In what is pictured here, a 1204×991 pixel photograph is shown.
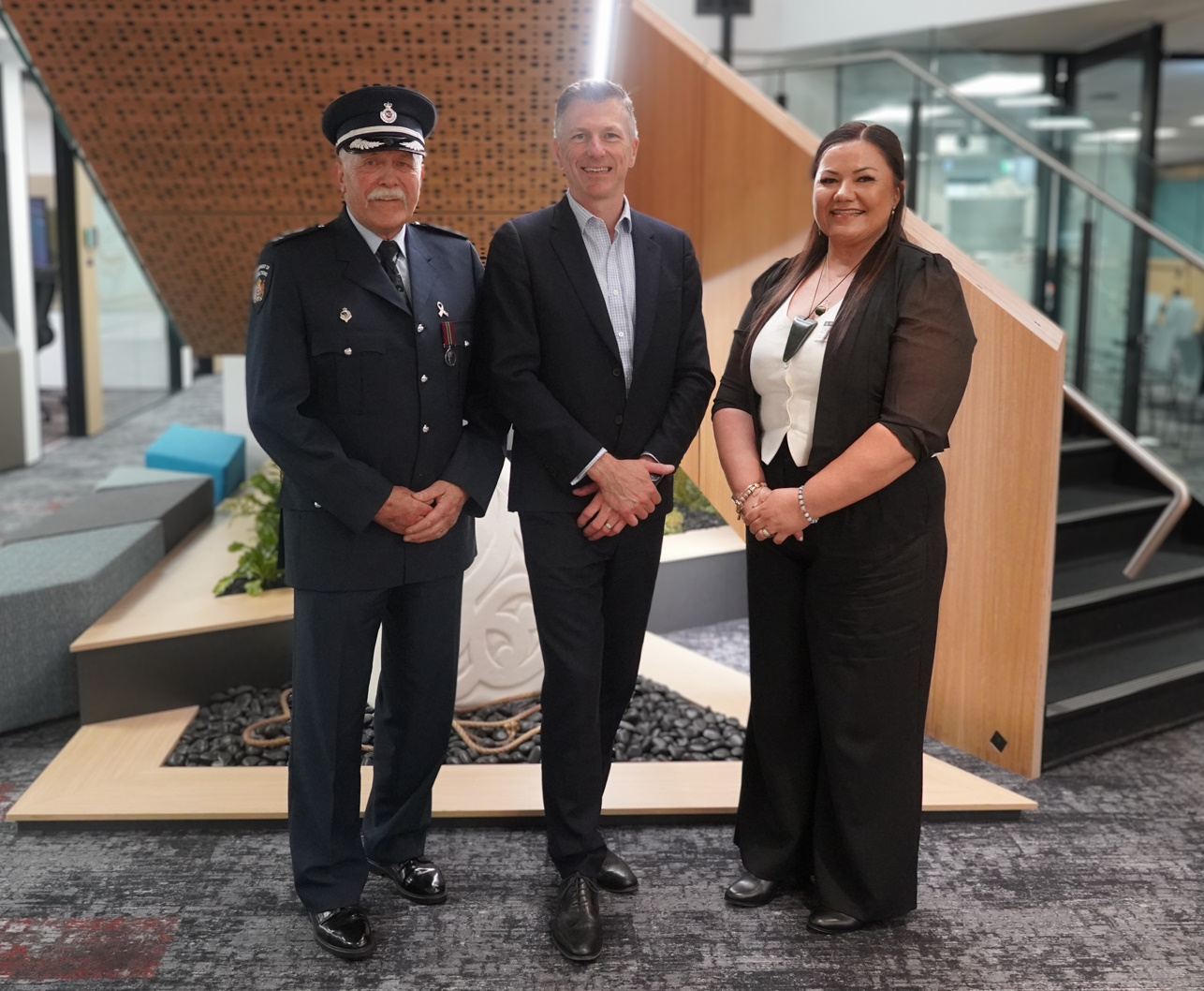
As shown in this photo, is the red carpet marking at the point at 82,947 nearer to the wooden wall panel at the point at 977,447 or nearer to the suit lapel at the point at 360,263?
the suit lapel at the point at 360,263

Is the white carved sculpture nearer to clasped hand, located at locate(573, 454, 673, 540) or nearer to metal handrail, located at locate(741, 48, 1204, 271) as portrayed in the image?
clasped hand, located at locate(573, 454, 673, 540)

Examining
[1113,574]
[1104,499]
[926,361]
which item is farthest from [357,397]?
[1104,499]

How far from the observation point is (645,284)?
7.99 feet

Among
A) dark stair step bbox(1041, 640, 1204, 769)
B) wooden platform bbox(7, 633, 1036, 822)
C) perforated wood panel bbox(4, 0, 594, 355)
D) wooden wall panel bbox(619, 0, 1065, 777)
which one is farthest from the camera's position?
perforated wood panel bbox(4, 0, 594, 355)

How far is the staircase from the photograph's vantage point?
3633 millimetres

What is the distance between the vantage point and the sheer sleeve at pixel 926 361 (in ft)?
7.48

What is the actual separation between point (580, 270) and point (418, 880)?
138 cm

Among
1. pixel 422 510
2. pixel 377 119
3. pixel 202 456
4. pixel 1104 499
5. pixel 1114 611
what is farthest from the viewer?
pixel 202 456

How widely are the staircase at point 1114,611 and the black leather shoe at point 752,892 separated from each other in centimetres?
122

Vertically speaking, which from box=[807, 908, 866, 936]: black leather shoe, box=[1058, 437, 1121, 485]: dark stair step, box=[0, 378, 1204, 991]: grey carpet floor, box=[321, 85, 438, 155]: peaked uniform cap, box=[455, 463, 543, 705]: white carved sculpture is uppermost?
box=[321, 85, 438, 155]: peaked uniform cap

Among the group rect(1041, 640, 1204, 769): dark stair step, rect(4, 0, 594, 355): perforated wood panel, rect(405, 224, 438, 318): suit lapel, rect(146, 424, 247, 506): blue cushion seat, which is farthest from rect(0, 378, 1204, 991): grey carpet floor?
rect(146, 424, 247, 506): blue cushion seat

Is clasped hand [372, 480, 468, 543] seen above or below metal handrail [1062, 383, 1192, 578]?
above

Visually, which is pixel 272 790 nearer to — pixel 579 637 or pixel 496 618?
pixel 496 618

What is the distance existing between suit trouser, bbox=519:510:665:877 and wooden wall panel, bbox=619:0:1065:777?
1.31 meters
